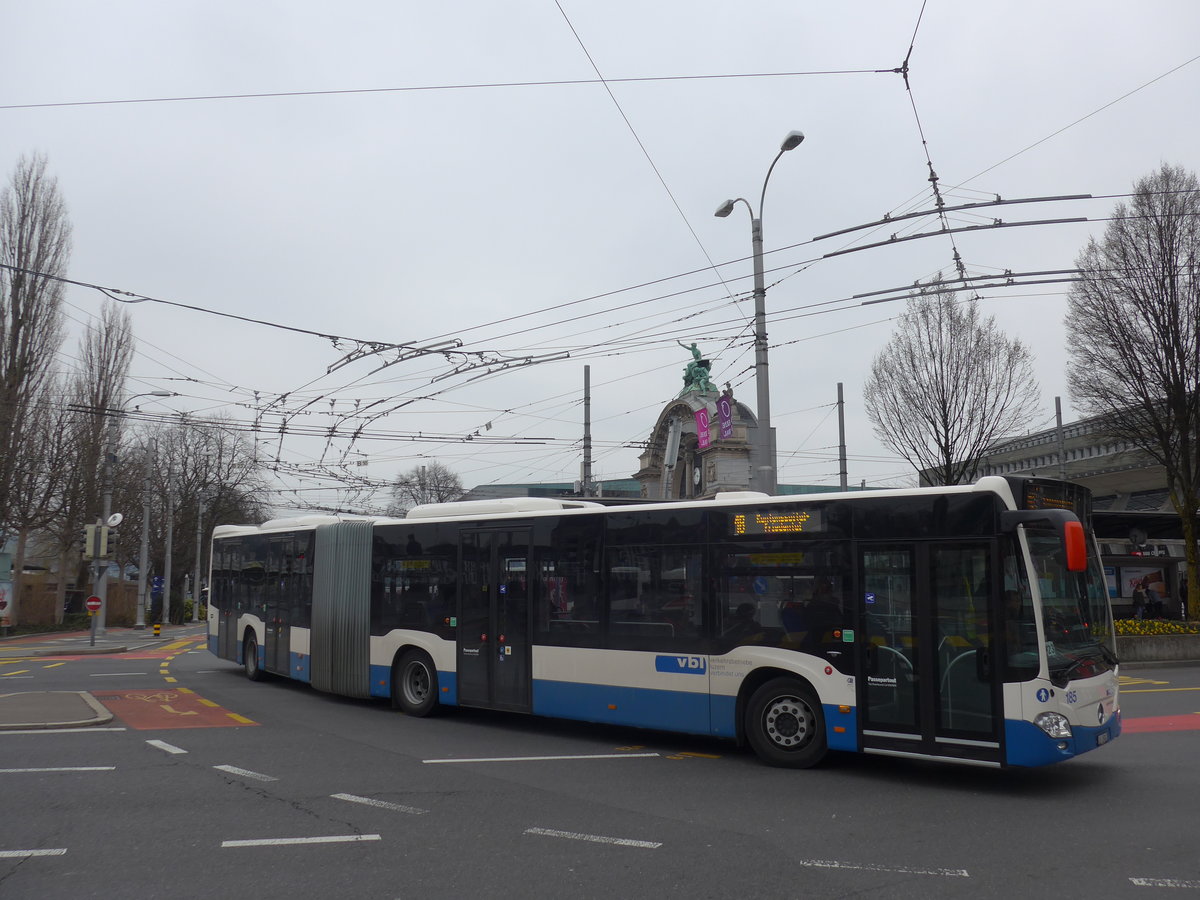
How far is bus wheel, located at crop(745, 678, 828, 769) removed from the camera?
9.17 meters

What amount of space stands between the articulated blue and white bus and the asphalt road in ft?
1.84

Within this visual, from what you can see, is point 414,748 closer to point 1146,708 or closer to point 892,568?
point 892,568

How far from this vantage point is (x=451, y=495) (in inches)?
2847

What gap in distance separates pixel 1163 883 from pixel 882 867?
159 cm

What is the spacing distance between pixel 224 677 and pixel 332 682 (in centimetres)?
536

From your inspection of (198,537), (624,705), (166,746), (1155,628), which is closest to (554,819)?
(624,705)

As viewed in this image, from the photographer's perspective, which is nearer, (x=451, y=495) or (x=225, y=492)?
(x=225, y=492)

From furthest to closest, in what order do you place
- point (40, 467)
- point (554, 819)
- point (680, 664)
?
point (40, 467), point (680, 664), point (554, 819)

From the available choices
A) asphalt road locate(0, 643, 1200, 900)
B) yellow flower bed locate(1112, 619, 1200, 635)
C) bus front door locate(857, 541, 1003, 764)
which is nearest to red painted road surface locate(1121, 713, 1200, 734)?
asphalt road locate(0, 643, 1200, 900)

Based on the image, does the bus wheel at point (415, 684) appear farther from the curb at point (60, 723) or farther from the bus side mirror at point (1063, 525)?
the bus side mirror at point (1063, 525)

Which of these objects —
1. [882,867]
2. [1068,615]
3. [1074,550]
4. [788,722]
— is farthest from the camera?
[788,722]

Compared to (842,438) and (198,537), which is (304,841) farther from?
(198,537)

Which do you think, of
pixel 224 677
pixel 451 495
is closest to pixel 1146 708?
pixel 224 677

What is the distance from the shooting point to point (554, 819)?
7.25m
